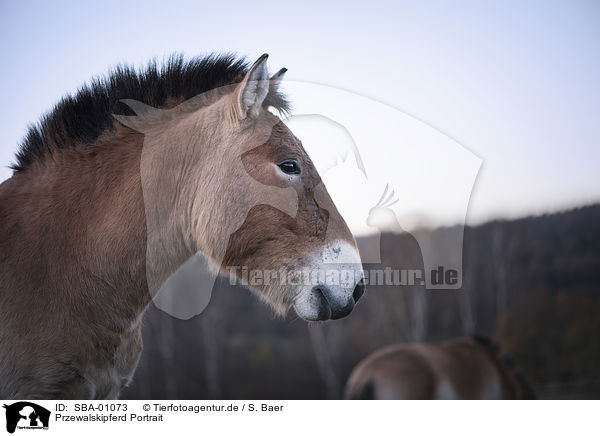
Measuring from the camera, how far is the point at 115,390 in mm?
2008

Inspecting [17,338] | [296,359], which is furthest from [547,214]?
[17,338]

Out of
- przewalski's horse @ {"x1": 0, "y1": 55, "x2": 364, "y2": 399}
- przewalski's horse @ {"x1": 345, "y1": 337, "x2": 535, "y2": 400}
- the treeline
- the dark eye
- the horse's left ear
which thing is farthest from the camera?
the treeline

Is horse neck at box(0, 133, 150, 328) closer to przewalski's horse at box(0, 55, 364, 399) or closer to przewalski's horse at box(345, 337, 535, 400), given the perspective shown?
przewalski's horse at box(0, 55, 364, 399)

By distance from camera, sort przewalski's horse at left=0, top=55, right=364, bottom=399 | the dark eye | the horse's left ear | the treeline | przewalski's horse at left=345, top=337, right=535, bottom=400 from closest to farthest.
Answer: przewalski's horse at left=0, top=55, right=364, bottom=399 → the dark eye → the horse's left ear → przewalski's horse at left=345, top=337, right=535, bottom=400 → the treeline

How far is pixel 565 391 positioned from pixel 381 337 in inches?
152

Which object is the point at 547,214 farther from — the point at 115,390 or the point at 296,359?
the point at 115,390

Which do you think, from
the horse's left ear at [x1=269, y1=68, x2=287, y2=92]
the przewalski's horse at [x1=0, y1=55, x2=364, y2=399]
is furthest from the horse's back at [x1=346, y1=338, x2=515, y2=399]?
the horse's left ear at [x1=269, y1=68, x2=287, y2=92]

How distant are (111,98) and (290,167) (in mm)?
1002

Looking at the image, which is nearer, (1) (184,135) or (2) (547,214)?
(1) (184,135)

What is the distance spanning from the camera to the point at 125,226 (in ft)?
6.22
